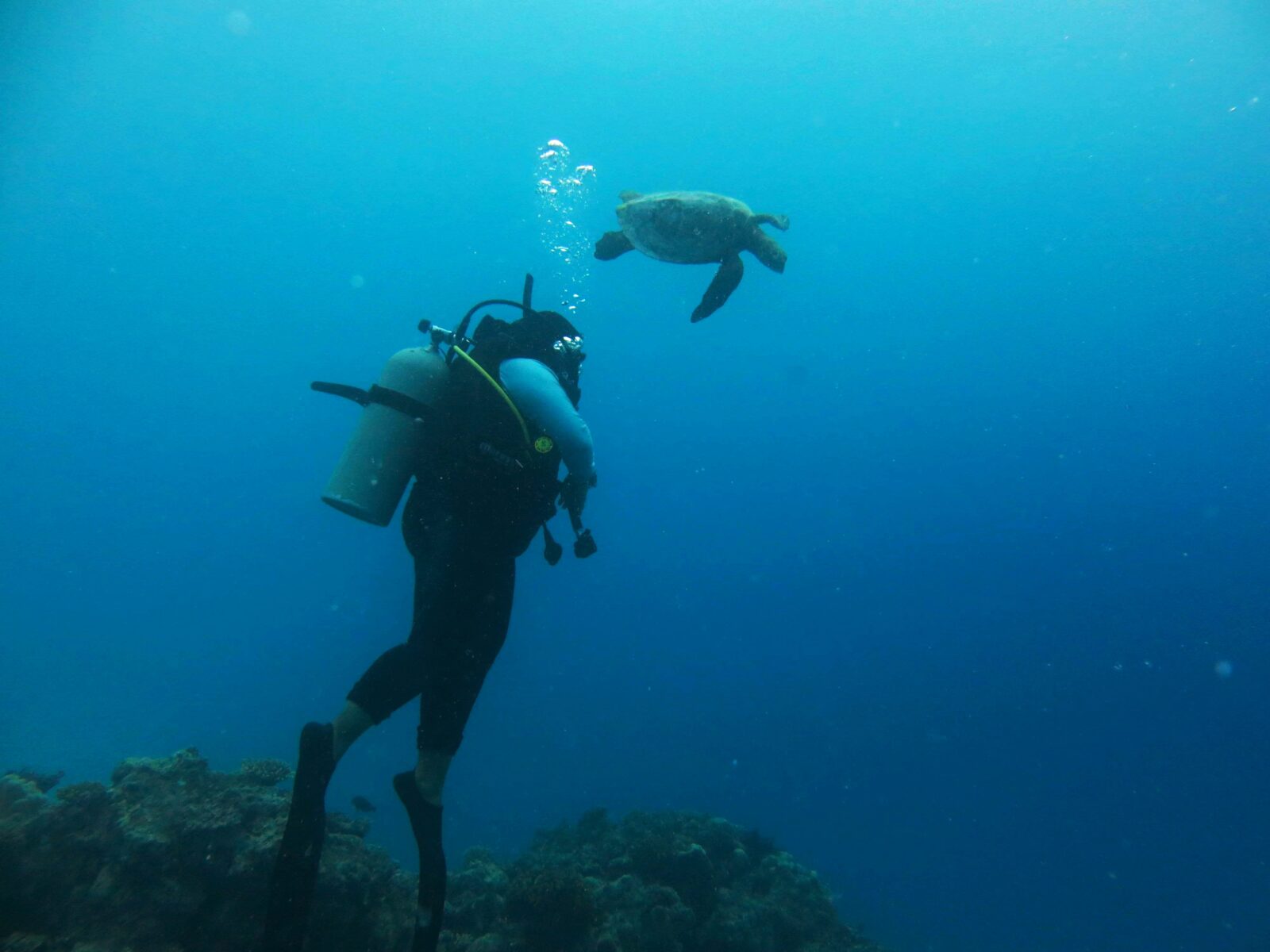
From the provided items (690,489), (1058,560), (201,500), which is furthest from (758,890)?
(201,500)

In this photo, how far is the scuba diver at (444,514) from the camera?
9.32 feet

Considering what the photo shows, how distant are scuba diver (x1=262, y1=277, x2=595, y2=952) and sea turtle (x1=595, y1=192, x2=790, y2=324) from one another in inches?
110

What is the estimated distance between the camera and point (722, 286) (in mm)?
6539

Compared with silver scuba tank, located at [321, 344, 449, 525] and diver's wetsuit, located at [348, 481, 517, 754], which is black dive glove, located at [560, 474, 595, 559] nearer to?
diver's wetsuit, located at [348, 481, 517, 754]

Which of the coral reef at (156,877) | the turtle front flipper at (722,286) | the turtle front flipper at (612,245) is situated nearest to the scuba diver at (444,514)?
the coral reef at (156,877)

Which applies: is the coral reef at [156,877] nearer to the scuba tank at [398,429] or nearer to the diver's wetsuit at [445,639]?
the diver's wetsuit at [445,639]

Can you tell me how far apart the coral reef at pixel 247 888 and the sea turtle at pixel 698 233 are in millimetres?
6222

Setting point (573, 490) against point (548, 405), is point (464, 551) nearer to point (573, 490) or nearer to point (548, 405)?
point (573, 490)

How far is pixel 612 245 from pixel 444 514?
15.0 feet

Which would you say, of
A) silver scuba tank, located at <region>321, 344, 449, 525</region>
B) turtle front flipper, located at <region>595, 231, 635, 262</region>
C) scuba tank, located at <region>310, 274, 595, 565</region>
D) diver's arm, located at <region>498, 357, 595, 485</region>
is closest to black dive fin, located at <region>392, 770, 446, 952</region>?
scuba tank, located at <region>310, 274, 595, 565</region>

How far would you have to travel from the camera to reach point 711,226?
611 cm

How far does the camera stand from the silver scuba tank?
3771 millimetres

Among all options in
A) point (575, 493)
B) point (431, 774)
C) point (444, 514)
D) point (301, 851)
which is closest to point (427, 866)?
point (431, 774)

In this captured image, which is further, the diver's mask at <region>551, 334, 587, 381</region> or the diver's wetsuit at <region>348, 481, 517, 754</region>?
the diver's mask at <region>551, 334, 587, 381</region>
